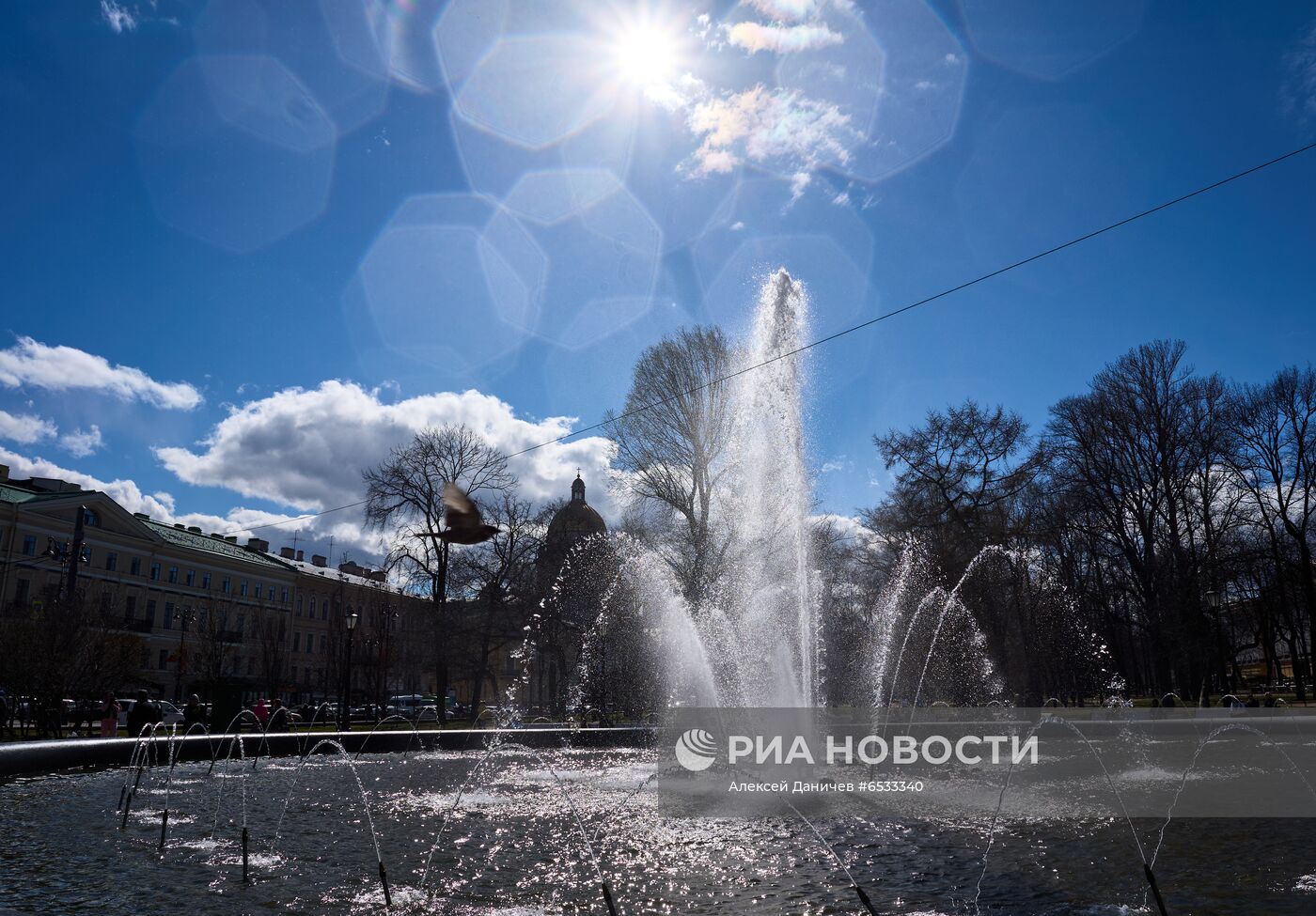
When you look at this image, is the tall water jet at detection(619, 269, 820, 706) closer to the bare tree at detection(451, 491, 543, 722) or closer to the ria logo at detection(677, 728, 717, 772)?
the ria logo at detection(677, 728, 717, 772)

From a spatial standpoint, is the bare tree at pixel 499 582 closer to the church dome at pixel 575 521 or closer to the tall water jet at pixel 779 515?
the church dome at pixel 575 521

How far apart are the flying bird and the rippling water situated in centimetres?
293

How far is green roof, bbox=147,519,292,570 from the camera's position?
61.2 metres

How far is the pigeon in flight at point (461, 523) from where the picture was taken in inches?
369

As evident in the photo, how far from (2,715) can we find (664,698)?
52.3ft

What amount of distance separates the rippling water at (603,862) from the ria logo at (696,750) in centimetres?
406

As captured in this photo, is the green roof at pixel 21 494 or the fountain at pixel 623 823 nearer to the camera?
the fountain at pixel 623 823

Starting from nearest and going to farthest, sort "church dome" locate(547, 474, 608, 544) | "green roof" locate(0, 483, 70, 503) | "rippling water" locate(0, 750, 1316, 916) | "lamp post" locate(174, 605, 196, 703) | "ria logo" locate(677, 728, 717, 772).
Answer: "rippling water" locate(0, 750, 1316, 916)
"ria logo" locate(677, 728, 717, 772)
"church dome" locate(547, 474, 608, 544)
"lamp post" locate(174, 605, 196, 703)
"green roof" locate(0, 483, 70, 503)

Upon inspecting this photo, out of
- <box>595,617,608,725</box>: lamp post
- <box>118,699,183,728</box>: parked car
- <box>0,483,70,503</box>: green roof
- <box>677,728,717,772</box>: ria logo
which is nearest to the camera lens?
<box>677,728,717,772</box>: ria logo

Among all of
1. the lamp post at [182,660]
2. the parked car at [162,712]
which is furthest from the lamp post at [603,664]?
the lamp post at [182,660]

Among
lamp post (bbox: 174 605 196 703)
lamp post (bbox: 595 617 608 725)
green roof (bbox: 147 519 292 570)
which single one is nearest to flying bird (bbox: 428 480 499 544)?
lamp post (bbox: 595 617 608 725)

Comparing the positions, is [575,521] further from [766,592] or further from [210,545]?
[766,592]

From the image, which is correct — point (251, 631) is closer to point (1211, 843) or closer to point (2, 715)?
point (2, 715)

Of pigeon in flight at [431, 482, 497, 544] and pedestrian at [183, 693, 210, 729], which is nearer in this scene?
pigeon in flight at [431, 482, 497, 544]
